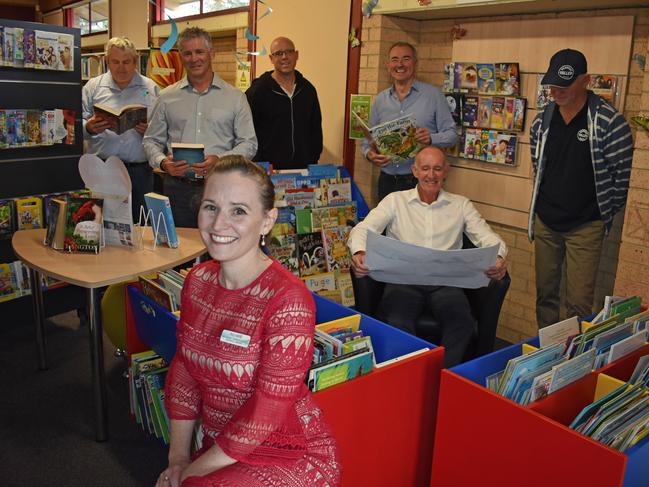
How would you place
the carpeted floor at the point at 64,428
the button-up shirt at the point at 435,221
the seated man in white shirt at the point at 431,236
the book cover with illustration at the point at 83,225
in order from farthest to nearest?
the button-up shirt at the point at 435,221, the seated man in white shirt at the point at 431,236, the book cover with illustration at the point at 83,225, the carpeted floor at the point at 64,428

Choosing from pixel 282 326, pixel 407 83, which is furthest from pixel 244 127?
pixel 282 326

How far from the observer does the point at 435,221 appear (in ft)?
10.5

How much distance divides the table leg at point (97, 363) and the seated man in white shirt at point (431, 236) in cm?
121

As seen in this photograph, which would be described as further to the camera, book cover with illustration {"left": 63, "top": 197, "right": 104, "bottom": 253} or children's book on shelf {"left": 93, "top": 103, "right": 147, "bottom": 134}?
children's book on shelf {"left": 93, "top": 103, "right": 147, "bottom": 134}

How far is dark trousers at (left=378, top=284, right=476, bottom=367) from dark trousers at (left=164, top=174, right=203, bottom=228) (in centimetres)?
134

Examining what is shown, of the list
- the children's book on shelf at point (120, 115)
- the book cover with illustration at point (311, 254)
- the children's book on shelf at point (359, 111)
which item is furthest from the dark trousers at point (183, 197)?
the children's book on shelf at point (359, 111)

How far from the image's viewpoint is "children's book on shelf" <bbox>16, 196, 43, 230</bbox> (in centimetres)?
358

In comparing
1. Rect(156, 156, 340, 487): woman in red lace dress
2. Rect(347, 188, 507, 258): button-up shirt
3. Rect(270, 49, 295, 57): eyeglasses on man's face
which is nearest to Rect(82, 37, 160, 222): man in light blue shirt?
Rect(270, 49, 295, 57): eyeglasses on man's face

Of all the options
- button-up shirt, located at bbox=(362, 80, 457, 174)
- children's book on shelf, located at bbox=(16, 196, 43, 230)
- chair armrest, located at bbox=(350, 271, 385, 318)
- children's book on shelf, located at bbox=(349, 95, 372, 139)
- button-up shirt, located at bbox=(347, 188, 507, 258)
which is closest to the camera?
chair armrest, located at bbox=(350, 271, 385, 318)

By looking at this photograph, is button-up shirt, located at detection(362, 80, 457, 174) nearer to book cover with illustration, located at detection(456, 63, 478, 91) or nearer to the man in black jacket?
book cover with illustration, located at detection(456, 63, 478, 91)

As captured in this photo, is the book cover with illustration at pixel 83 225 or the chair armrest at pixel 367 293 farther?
the chair armrest at pixel 367 293

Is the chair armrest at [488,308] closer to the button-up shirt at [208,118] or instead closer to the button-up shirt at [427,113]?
the button-up shirt at [427,113]

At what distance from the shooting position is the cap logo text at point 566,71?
3086 mm

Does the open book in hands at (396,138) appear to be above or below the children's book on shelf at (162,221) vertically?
above
